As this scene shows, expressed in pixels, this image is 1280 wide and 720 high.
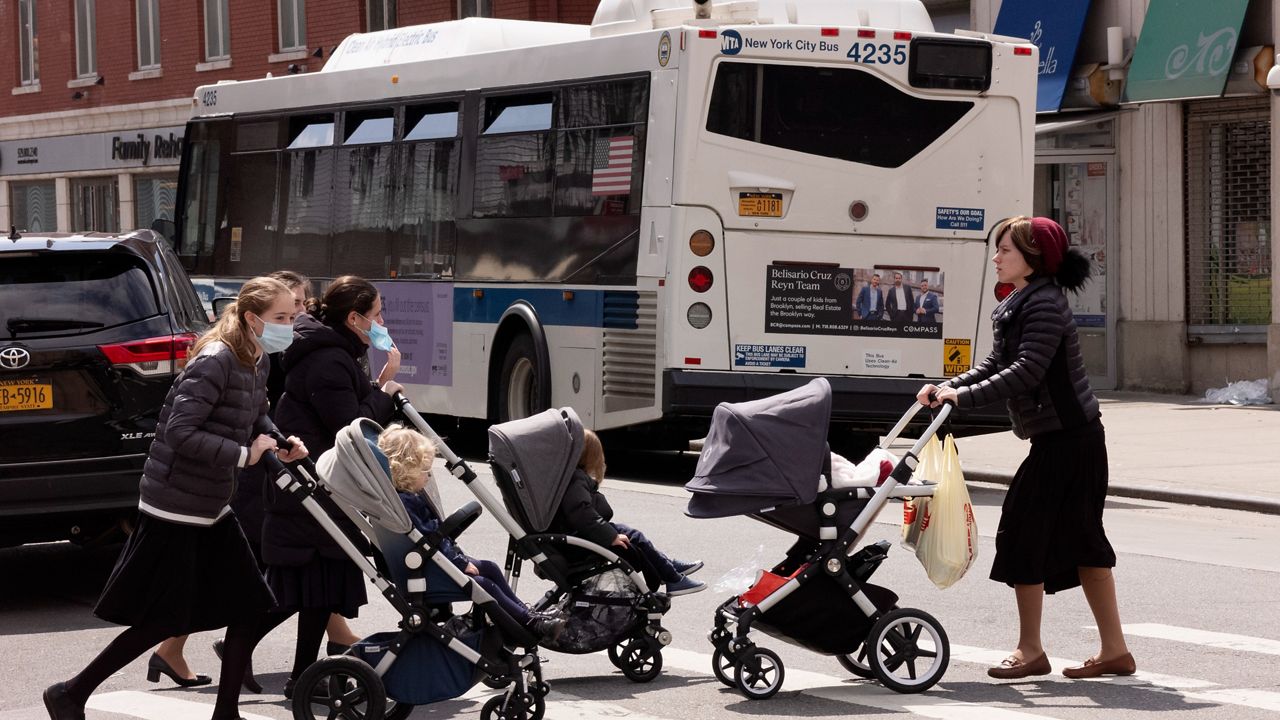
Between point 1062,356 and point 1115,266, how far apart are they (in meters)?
15.2

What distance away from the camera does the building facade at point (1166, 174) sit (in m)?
20.2

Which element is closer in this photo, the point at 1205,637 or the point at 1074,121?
the point at 1205,637

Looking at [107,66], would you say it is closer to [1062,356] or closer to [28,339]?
[28,339]

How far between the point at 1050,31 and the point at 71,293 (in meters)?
15.7

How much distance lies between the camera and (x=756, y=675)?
6.90 m

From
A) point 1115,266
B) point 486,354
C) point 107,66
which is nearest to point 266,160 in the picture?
point 486,354

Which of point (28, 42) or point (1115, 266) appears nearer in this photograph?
point (1115, 266)

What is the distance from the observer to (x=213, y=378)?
20.8ft

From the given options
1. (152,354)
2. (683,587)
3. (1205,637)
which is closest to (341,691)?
(683,587)

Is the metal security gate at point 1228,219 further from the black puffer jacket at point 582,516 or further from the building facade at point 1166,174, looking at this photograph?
the black puffer jacket at point 582,516

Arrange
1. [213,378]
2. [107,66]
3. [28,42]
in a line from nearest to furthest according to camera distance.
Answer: [213,378] → [107,66] → [28,42]

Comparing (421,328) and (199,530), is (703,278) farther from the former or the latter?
(199,530)

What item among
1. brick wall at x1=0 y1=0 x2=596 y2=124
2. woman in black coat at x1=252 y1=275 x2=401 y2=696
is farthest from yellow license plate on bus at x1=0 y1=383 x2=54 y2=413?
brick wall at x1=0 y1=0 x2=596 y2=124

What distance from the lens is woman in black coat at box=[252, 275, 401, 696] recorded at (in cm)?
689
